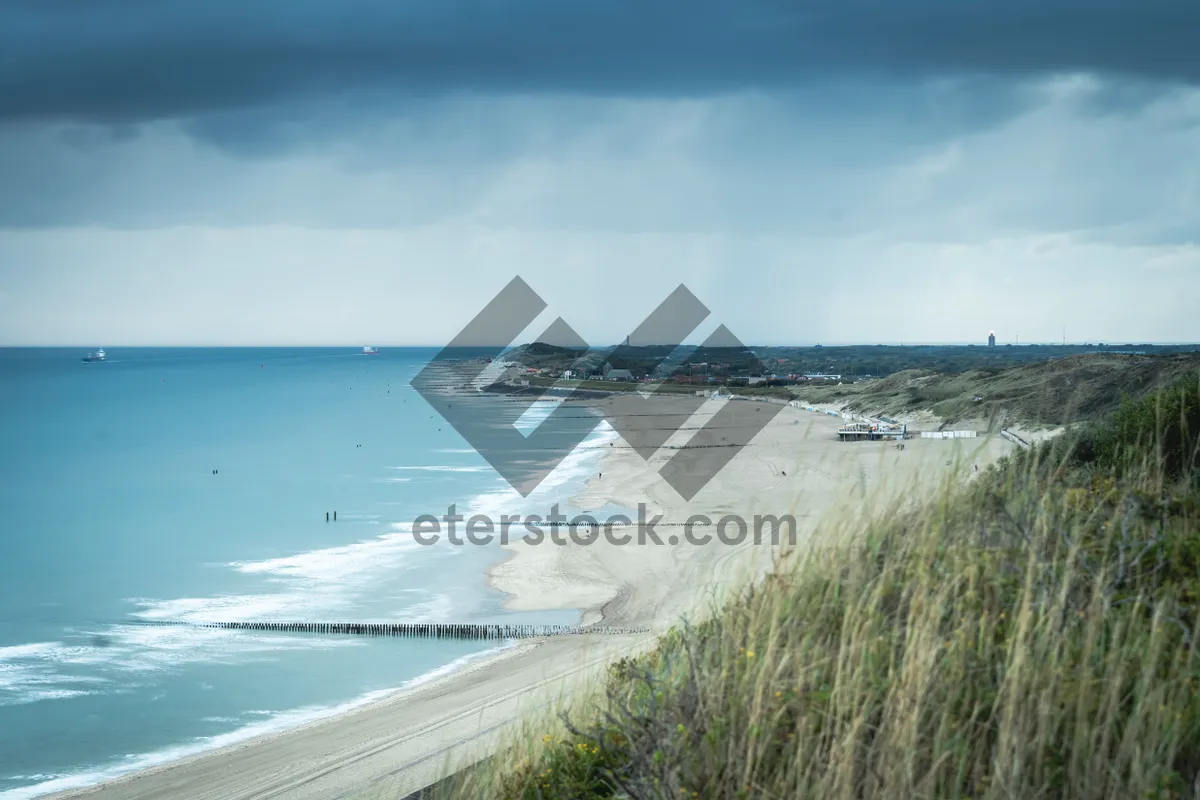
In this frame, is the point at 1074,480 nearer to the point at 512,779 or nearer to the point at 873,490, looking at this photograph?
the point at 873,490

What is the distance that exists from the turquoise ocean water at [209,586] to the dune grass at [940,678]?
43.8 feet

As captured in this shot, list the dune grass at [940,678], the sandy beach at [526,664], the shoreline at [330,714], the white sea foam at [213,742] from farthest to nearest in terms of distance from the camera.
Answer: the white sea foam at [213,742] → the shoreline at [330,714] → the sandy beach at [526,664] → the dune grass at [940,678]

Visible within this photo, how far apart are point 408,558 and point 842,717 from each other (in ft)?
83.8

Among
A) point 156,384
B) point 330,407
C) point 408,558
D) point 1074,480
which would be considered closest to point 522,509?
point 408,558

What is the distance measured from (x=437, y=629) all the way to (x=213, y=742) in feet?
18.9

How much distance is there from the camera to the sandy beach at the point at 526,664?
21.2 ft

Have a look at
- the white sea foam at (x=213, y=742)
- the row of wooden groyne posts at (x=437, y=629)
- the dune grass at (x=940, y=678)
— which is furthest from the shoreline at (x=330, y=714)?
the dune grass at (x=940, y=678)

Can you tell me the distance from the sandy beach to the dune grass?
0.64 meters

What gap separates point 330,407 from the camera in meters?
106

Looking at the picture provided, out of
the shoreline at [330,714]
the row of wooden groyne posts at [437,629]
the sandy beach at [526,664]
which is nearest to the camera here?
the sandy beach at [526,664]

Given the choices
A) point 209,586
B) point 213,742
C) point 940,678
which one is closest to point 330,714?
point 213,742

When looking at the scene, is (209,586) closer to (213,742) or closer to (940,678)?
(213,742)

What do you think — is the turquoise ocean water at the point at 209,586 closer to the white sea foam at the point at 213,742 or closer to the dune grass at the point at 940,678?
the white sea foam at the point at 213,742

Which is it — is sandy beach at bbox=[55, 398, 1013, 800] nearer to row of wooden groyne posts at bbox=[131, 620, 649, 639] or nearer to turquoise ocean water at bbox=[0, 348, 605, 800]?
row of wooden groyne posts at bbox=[131, 620, 649, 639]
